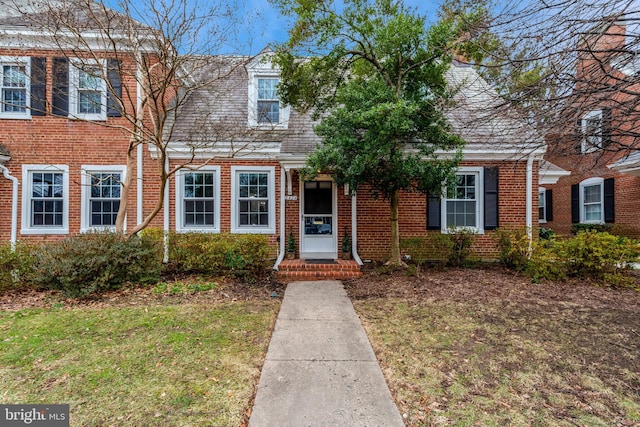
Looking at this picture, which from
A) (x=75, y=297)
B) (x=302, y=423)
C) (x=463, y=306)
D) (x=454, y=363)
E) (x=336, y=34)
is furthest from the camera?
(x=336, y=34)

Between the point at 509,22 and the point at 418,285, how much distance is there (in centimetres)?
454

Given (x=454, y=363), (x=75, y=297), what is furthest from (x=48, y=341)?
(x=454, y=363)

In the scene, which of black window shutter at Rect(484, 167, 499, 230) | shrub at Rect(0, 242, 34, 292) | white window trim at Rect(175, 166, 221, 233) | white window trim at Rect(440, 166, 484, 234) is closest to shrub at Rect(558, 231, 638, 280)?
black window shutter at Rect(484, 167, 499, 230)

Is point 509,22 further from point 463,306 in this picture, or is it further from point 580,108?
point 463,306

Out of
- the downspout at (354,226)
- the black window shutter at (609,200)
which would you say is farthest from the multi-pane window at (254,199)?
the black window shutter at (609,200)

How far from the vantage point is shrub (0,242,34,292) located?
5617mm

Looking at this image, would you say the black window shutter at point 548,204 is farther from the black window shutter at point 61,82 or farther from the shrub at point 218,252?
Answer: the black window shutter at point 61,82

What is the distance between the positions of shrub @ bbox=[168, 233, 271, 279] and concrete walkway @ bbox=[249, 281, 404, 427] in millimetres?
2110

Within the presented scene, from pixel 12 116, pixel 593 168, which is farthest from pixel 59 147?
pixel 593 168

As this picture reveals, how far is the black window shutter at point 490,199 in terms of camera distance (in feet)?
27.8

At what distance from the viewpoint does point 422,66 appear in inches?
265

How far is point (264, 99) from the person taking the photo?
28.9 feet

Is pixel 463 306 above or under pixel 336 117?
under

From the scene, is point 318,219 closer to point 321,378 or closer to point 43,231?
point 321,378
